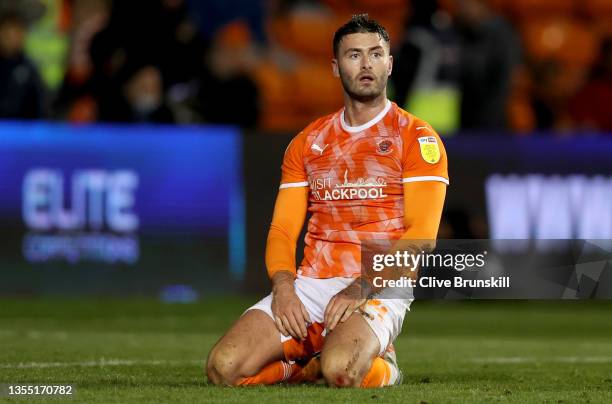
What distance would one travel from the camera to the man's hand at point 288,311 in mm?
7094

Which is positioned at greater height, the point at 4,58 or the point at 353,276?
the point at 4,58

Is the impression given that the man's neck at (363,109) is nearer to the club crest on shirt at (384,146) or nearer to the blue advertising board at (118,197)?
the club crest on shirt at (384,146)

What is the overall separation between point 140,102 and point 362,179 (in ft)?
27.9

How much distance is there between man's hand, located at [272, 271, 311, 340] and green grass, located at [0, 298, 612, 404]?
11.4 inches

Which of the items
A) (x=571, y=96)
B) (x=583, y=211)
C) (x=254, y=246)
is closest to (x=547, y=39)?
(x=571, y=96)

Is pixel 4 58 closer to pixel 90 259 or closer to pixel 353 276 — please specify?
pixel 90 259

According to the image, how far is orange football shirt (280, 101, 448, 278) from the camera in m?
7.28

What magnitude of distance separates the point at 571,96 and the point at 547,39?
207cm

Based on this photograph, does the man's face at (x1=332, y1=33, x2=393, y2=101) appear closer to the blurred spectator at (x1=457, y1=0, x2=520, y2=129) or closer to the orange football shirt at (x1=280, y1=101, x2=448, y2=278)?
the orange football shirt at (x1=280, y1=101, x2=448, y2=278)

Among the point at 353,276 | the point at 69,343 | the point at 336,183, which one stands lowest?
the point at 69,343

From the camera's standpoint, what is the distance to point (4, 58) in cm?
1533

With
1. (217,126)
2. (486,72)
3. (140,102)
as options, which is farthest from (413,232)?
(140,102)

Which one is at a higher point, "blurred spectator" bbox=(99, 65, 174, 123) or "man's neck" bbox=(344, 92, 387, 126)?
"man's neck" bbox=(344, 92, 387, 126)

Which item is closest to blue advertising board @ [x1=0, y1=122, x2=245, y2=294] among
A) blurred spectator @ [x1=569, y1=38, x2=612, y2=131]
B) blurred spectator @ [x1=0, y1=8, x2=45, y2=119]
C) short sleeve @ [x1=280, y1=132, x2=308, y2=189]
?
blurred spectator @ [x1=0, y1=8, x2=45, y2=119]
